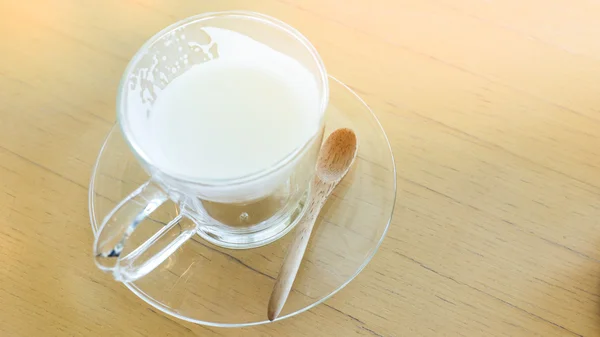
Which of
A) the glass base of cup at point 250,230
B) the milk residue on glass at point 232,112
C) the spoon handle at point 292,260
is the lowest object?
the glass base of cup at point 250,230

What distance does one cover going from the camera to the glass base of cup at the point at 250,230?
62 cm

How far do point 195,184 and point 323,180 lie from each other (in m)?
0.18

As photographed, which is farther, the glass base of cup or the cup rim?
the glass base of cup

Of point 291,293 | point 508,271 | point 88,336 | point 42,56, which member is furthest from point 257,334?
point 42,56

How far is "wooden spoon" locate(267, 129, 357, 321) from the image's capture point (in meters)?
0.58

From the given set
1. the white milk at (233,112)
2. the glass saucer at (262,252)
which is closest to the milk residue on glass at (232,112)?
the white milk at (233,112)

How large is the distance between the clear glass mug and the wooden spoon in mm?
20

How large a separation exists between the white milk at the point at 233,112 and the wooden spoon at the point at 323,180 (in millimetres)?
73

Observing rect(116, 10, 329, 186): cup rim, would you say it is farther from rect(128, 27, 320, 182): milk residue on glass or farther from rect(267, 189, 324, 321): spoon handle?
rect(267, 189, 324, 321): spoon handle

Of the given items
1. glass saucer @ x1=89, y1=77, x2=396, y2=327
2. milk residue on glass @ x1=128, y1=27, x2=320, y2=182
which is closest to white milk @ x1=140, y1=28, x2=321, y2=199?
milk residue on glass @ x1=128, y1=27, x2=320, y2=182

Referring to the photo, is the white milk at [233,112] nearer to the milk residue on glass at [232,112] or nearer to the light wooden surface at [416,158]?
the milk residue on glass at [232,112]

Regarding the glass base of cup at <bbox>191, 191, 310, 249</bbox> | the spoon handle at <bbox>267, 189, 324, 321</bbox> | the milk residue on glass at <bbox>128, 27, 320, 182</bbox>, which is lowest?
the glass base of cup at <bbox>191, 191, 310, 249</bbox>

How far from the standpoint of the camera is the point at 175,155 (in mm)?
566

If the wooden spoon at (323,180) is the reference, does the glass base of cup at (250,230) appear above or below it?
below
